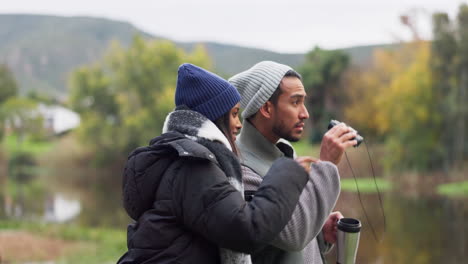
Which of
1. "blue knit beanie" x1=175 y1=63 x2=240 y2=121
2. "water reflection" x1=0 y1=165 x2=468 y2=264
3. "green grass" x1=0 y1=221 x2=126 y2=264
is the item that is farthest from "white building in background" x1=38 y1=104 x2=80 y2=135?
"blue knit beanie" x1=175 y1=63 x2=240 y2=121

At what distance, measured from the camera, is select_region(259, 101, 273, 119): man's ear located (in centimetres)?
191

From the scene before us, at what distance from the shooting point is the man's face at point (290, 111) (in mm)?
1886

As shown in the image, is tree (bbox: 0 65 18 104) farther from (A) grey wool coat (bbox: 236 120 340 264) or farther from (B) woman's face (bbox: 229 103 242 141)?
(B) woman's face (bbox: 229 103 242 141)

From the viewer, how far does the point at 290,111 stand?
6.18 feet

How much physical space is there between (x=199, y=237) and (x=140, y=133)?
1365 inches

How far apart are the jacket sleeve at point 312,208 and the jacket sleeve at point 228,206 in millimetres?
126

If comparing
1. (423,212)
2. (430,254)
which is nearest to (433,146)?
(423,212)

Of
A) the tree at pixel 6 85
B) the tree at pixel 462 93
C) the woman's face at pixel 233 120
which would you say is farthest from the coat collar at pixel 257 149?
the tree at pixel 6 85

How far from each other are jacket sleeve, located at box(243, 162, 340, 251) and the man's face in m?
0.24

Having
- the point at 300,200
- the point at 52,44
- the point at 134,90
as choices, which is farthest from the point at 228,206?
the point at 52,44

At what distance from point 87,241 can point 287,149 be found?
10.5 metres

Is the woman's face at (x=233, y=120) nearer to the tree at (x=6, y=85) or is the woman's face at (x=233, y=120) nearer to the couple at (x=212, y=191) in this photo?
the couple at (x=212, y=191)

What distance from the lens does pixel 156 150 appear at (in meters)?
1.59

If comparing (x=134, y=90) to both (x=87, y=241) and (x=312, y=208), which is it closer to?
(x=87, y=241)
